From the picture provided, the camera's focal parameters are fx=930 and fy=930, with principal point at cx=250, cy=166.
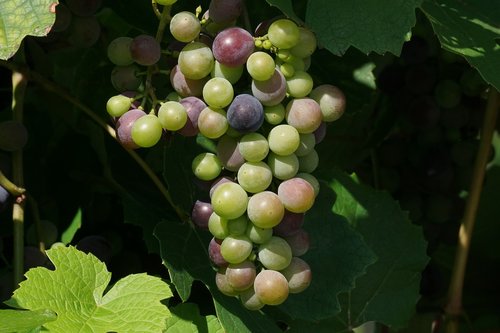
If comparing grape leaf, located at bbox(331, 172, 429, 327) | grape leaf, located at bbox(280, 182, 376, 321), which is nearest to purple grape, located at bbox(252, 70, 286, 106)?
grape leaf, located at bbox(280, 182, 376, 321)

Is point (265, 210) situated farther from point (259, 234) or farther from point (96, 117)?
point (96, 117)

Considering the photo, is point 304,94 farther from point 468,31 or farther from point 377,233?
point 377,233

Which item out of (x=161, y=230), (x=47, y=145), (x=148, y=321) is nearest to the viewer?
(x=148, y=321)

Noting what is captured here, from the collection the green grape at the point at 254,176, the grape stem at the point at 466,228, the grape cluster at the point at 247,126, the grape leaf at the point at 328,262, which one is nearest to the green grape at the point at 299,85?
the grape cluster at the point at 247,126

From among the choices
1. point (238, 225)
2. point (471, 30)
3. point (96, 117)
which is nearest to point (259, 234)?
point (238, 225)

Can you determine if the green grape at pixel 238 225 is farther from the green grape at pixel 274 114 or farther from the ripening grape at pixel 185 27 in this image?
the ripening grape at pixel 185 27

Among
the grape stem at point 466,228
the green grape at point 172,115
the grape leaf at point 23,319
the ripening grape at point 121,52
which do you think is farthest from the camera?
the grape stem at point 466,228

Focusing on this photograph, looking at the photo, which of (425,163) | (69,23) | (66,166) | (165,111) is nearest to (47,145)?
(66,166)
